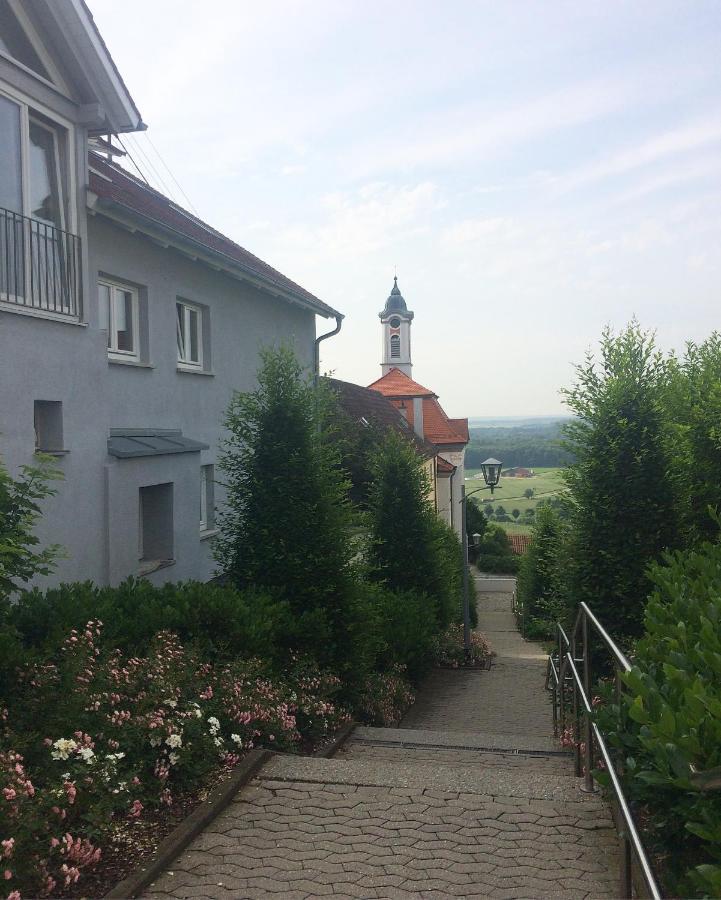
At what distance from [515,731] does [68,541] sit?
6729 millimetres

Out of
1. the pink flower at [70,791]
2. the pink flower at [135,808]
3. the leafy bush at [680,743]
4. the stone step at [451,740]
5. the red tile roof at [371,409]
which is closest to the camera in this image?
the leafy bush at [680,743]

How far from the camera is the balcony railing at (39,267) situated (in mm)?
8984

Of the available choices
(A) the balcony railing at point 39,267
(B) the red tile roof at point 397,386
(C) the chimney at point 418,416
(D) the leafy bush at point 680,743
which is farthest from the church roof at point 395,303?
(D) the leafy bush at point 680,743

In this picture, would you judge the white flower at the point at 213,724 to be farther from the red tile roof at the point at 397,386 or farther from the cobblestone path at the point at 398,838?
the red tile roof at the point at 397,386

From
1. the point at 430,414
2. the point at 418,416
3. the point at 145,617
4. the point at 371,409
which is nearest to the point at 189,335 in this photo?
the point at 145,617

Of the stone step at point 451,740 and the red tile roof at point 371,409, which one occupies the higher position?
the red tile roof at point 371,409

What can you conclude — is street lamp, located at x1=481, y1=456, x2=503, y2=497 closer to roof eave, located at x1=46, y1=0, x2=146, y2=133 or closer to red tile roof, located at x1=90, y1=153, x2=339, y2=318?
red tile roof, located at x1=90, y1=153, x2=339, y2=318

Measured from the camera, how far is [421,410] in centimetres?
5059

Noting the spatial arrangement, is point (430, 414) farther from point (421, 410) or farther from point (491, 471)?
point (491, 471)

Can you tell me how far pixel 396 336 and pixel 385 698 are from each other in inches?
2465

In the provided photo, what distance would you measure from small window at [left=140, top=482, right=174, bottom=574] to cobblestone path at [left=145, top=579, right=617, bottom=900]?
652 cm

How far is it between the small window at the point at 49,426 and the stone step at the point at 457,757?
4.50 meters

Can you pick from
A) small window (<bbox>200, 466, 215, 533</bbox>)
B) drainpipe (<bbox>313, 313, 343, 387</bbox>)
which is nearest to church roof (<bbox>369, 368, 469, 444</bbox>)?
drainpipe (<bbox>313, 313, 343, 387</bbox>)

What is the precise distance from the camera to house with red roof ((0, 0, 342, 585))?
914 centimetres
